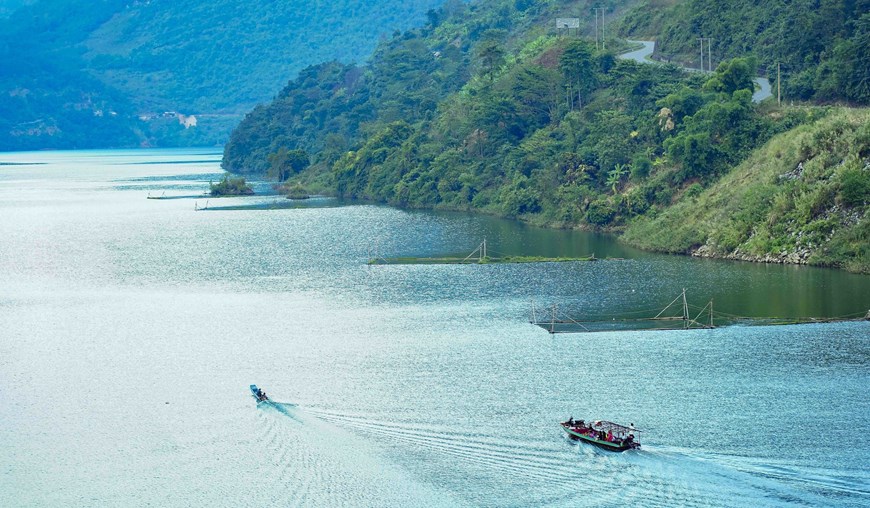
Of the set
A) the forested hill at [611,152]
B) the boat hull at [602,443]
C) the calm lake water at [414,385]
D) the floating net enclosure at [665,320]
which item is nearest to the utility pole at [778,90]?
the forested hill at [611,152]

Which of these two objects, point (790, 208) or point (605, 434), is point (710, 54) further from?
point (605, 434)

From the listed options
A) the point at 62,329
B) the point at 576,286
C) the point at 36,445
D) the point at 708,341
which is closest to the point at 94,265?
the point at 62,329

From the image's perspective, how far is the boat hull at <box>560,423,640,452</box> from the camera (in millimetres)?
38375

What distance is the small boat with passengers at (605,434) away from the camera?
38.4 meters

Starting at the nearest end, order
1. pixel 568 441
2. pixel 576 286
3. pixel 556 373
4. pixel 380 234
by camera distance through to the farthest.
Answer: pixel 568 441 < pixel 556 373 < pixel 576 286 < pixel 380 234

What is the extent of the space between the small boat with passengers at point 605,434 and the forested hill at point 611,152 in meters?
32.9

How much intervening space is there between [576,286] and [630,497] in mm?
33308

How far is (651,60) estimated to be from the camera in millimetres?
120000

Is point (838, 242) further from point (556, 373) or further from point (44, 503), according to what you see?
point (44, 503)

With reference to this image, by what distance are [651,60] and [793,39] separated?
2296 cm

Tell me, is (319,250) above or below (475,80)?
below

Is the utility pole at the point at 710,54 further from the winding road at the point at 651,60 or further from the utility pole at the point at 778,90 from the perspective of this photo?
the utility pole at the point at 778,90

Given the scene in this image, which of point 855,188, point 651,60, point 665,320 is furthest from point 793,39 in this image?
point 665,320

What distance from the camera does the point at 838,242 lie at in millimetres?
68750
